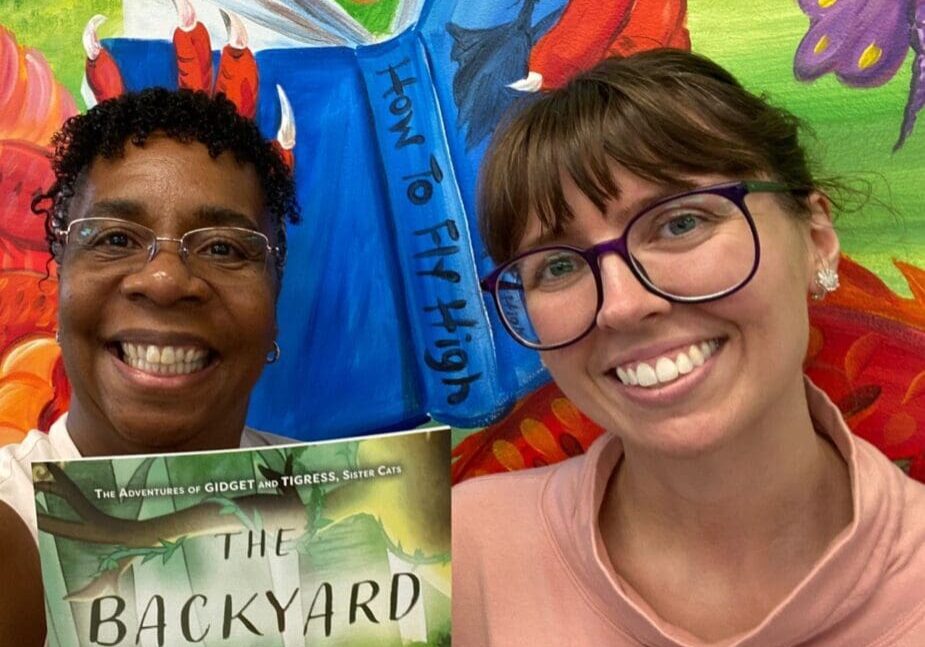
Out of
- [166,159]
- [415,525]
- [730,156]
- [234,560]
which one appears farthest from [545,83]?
[234,560]

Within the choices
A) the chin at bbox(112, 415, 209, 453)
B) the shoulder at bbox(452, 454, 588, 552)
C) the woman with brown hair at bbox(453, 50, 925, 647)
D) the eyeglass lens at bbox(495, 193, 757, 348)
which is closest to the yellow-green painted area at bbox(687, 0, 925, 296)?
the woman with brown hair at bbox(453, 50, 925, 647)

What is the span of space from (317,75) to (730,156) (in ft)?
2.28

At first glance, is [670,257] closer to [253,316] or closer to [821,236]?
[821,236]

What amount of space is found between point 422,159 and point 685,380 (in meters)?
0.58

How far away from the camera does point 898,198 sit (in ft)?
3.55

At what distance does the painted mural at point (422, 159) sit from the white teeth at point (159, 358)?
236mm

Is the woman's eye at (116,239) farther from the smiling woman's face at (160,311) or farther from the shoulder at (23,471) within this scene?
the shoulder at (23,471)

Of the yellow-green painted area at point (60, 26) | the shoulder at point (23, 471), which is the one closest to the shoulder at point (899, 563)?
the shoulder at point (23, 471)

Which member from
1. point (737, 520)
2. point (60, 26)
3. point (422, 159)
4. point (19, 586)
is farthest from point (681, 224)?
point (60, 26)

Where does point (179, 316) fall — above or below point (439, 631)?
above

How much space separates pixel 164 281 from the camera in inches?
37.0

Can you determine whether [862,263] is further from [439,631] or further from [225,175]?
[225,175]

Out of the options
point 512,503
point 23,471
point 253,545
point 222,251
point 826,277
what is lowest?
point 512,503

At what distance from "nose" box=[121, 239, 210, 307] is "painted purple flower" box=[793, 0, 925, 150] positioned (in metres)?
0.88
